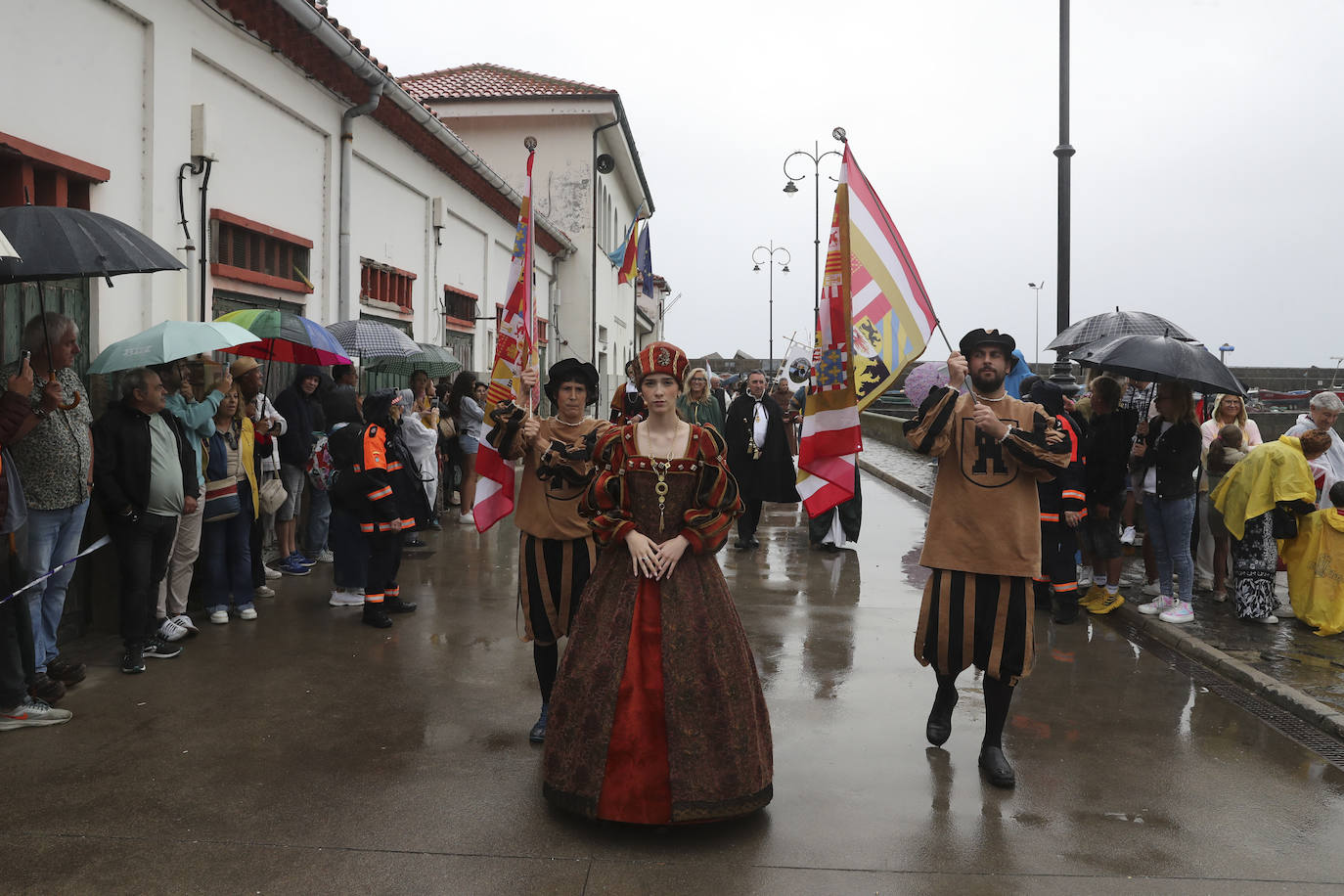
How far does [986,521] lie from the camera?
4500 millimetres

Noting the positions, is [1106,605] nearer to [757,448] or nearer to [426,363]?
[757,448]

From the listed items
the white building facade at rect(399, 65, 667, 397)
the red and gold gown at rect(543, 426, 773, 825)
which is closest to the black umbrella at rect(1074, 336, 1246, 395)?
the red and gold gown at rect(543, 426, 773, 825)

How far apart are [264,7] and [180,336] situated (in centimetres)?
417

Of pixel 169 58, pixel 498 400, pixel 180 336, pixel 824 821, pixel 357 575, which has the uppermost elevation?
pixel 169 58

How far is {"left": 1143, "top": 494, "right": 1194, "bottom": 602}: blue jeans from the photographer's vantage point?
728 centimetres

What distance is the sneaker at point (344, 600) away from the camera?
7.48 m

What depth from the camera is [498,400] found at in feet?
15.6

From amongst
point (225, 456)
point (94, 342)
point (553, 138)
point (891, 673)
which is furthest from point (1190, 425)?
point (553, 138)

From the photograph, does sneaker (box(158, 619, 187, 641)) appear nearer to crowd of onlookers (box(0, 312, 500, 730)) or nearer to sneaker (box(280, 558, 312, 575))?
crowd of onlookers (box(0, 312, 500, 730))

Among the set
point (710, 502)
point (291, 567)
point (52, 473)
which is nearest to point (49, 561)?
point (52, 473)

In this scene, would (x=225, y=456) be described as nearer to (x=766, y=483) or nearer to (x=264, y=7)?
(x=264, y=7)

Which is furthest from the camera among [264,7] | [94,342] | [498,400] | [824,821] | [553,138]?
[553,138]

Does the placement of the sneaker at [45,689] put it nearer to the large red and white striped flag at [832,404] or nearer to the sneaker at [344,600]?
the sneaker at [344,600]

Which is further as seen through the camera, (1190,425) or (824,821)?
(1190,425)
